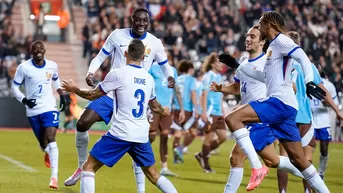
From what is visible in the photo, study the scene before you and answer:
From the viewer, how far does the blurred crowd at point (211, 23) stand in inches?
1409

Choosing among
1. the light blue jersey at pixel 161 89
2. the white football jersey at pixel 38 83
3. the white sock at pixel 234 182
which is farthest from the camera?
the light blue jersey at pixel 161 89

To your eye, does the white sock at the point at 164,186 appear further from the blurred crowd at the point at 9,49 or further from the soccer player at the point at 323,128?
the blurred crowd at the point at 9,49

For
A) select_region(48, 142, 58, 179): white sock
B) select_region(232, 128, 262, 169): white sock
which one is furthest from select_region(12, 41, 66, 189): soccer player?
select_region(232, 128, 262, 169): white sock

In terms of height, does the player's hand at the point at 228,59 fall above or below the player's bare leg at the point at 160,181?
above

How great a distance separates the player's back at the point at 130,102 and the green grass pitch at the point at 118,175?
3464 millimetres

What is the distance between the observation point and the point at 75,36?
130 ft

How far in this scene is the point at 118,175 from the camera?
16.9 metres

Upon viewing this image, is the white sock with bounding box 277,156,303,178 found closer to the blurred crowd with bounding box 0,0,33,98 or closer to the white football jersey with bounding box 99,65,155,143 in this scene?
the white football jersey with bounding box 99,65,155,143

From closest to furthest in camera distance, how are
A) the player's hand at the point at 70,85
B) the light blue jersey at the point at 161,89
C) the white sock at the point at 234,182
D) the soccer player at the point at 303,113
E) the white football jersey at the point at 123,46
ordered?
the player's hand at the point at 70,85, the white sock at the point at 234,182, the white football jersey at the point at 123,46, the soccer player at the point at 303,113, the light blue jersey at the point at 161,89

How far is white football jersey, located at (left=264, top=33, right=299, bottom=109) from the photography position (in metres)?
11.1

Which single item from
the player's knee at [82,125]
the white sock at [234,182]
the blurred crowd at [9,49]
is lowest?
the blurred crowd at [9,49]

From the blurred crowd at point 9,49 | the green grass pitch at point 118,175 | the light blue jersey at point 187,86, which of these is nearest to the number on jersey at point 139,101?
the green grass pitch at point 118,175

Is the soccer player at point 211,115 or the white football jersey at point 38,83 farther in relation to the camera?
the soccer player at point 211,115

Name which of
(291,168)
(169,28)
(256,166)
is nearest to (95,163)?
(256,166)
